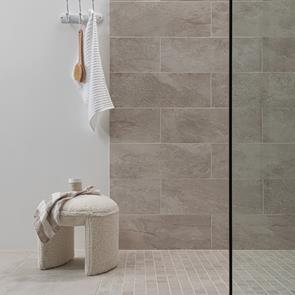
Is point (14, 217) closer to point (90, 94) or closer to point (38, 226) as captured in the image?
point (38, 226)

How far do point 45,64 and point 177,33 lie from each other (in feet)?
2.39

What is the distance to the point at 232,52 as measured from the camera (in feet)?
3.77

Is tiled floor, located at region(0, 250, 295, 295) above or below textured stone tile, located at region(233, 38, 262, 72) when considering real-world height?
below

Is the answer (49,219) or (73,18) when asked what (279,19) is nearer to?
(49,219)

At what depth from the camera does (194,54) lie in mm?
2379

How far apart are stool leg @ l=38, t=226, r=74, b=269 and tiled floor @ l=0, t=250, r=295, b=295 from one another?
41 millimetres

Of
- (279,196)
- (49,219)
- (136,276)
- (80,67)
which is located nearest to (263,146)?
(279,196)

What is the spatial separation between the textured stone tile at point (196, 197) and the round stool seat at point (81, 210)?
53 centimetres

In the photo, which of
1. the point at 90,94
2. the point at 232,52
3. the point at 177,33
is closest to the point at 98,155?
the point at 90,94

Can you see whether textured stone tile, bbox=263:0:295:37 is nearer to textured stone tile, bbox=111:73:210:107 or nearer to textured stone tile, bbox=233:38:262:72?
textured stone tile, bbox=233:38:262:72

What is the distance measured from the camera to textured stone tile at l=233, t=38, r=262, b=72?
96 cm

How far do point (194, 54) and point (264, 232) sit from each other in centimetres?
163

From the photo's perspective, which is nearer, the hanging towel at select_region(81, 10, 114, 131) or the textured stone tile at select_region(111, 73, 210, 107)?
the hanging towel at select_region(81, 10, 114, 131)

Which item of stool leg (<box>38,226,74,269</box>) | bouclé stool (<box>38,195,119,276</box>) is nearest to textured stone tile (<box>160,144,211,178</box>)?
bouclé stool (<box>38,195,119,276</box>)
